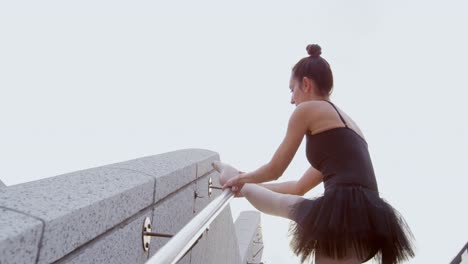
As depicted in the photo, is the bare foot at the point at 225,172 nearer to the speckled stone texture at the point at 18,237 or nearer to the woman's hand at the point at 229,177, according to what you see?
the woman's hand at the point at 229,177

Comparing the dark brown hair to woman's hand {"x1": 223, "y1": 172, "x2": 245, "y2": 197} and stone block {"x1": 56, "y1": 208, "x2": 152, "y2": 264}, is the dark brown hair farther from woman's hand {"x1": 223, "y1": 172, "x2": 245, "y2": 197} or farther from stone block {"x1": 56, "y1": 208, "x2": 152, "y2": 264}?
stone block {"x1": 56, "y1": 208, "x2": 152, "y2": 264}

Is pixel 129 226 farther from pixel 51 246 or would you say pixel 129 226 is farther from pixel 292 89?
pixel 292 89

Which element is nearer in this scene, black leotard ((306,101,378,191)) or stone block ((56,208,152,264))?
stone block ((56,208,152,264))

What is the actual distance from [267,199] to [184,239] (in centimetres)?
106

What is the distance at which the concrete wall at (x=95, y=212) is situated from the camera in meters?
0.80

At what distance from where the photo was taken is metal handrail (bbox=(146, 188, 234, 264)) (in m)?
0.90

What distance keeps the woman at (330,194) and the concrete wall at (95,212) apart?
15.7 inches

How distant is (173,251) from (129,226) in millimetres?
396

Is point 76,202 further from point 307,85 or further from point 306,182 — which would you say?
point 306,182

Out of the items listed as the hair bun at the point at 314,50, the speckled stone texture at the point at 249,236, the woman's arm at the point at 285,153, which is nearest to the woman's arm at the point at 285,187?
the woman's arm at the point at 285,153

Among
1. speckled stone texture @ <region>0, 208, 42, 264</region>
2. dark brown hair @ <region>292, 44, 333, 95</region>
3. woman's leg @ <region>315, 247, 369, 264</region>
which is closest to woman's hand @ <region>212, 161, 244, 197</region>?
woman's leg @ <region>315, 247, 369, 264</region>

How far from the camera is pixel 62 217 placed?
872mm

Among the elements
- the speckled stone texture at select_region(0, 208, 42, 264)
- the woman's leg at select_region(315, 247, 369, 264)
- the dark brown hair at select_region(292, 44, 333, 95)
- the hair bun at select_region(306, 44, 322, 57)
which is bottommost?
the woman's leg at select_region(315, 247, 369, 264)

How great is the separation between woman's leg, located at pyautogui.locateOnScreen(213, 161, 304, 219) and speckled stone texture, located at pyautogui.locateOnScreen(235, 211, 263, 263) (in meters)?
3.47
